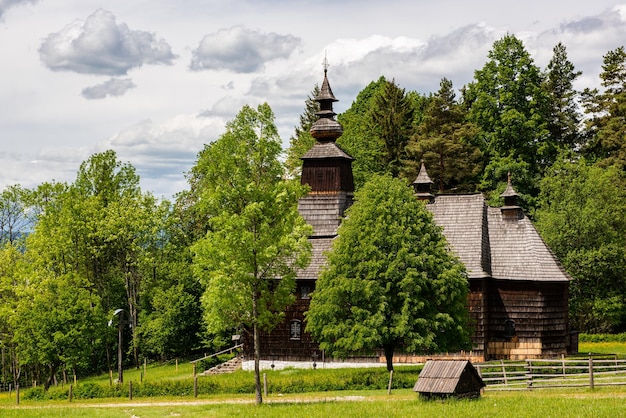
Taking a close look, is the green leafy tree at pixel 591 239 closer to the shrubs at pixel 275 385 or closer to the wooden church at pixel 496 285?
the wooden church at pixel 496 285

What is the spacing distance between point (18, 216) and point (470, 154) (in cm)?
3953

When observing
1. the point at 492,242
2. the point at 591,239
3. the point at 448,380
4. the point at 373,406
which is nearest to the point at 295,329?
the point at 492,242

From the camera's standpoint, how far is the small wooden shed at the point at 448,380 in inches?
1147

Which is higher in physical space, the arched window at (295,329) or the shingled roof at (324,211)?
the shingled roof at (324,211)

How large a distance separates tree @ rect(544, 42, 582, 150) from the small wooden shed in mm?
47025

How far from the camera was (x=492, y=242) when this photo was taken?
49.5 m

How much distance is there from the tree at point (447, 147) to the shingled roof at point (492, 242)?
1981cm

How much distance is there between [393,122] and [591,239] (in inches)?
1022

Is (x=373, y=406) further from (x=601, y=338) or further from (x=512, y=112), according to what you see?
(x=512, y=112)

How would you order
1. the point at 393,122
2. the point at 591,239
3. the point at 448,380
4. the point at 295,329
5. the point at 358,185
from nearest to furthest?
the point at 448,380 → the point at 295,329 → the point at 591,239 → the point at 358,185 → the point at 393,122

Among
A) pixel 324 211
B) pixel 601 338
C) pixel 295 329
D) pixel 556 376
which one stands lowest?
pixel 556 376

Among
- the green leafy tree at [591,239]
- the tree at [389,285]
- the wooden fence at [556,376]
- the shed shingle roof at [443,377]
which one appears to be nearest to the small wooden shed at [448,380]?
the shed shingle roof at [443,377]

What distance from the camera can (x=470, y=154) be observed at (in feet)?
230

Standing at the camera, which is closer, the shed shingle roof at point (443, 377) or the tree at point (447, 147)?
the shed shingle roof at point (443, 377)
